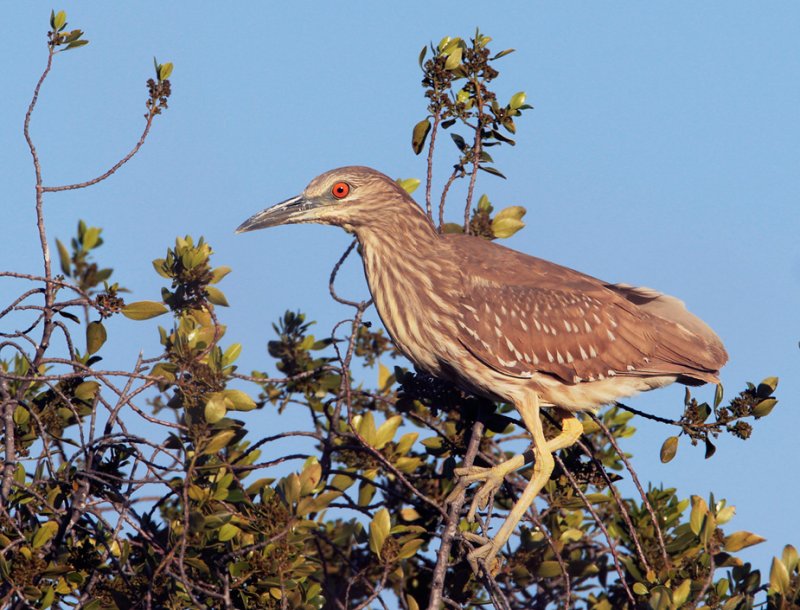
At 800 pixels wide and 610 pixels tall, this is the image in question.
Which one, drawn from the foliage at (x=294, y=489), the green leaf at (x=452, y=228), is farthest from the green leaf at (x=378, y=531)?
the green leaf at (x=452, y=228)

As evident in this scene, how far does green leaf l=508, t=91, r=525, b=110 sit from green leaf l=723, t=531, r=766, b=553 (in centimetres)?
300

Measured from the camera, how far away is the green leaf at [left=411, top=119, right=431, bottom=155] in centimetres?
627

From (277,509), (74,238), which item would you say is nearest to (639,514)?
(277,509)

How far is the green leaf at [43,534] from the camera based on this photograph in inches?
195

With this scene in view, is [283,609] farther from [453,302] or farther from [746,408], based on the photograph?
[746,408]

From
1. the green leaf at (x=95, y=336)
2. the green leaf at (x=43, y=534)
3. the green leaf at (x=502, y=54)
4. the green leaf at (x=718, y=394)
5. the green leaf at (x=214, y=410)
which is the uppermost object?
the green leaf at (x=502, y=54)

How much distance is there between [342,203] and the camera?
6.47 meters

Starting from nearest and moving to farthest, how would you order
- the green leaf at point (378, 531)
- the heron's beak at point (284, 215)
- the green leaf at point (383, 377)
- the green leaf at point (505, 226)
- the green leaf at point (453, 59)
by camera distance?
the green leaf at point (378, 531), the green leaf at point (453, 59), the heron's beak at point (284, 215), the green leaf at point (505, 226), the green leaf at point (383, 377)

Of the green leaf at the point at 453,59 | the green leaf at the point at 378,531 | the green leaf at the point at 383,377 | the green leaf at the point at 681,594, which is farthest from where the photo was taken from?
the green leaf at the point at 383,377

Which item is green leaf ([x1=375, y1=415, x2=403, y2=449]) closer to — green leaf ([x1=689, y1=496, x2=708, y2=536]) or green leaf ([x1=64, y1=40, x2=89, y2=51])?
green leaf ([x1=689, y1=496, x2=708, y2=536])

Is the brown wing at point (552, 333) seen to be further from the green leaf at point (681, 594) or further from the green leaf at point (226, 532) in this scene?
the green leaf at point (226, 532)

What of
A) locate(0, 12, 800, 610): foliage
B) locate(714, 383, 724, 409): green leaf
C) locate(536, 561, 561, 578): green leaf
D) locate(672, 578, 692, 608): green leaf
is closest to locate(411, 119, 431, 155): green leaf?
locate(0, 12, 800, 610): foliage

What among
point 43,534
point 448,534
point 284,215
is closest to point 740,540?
point 448,534

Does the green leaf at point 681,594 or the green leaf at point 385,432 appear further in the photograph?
the green leaf at point 385,432
